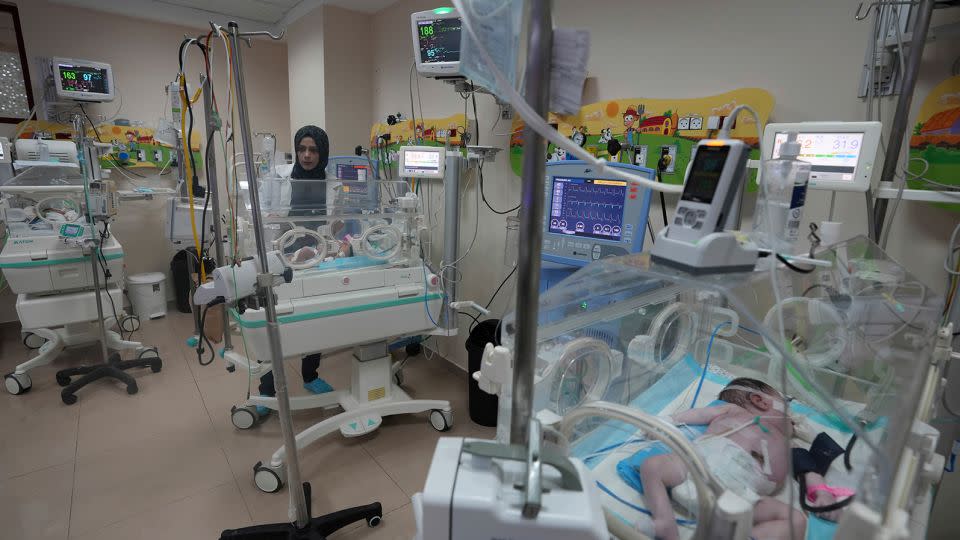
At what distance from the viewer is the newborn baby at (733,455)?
1.06 metres

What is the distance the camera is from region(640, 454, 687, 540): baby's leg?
1022mm

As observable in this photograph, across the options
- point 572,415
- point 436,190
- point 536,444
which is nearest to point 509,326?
point 572,415

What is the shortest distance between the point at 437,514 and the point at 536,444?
0.16m

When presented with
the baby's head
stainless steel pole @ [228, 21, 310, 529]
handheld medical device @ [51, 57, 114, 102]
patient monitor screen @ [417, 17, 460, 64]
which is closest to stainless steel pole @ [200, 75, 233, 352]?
stainless steel pole @ [228, 21, 310, 529]

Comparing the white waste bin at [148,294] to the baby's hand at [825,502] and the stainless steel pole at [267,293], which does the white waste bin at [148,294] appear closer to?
the stainless steel pole at [267,293]

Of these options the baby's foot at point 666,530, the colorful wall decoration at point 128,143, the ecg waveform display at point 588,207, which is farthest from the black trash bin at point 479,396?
the colorful wall decoration at point 128,143

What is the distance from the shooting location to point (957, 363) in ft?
4.81

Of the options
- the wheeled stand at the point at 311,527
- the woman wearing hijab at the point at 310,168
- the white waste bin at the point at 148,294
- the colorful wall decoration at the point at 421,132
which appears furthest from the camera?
the white waste bin at the point at 148,294

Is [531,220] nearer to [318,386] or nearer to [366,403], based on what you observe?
[366,403]

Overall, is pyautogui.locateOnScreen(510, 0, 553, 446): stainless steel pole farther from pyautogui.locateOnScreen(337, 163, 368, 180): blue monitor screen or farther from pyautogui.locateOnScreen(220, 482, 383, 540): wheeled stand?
pyautogui.locateOnScreen(337, 163, 368, 180): blue monitor screen

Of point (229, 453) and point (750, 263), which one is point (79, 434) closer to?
point (229, 453)

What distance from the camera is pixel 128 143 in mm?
4039

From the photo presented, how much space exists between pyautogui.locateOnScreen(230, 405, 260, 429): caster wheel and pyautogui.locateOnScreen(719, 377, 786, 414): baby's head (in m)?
2.27

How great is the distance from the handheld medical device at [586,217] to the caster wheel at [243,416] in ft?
5.63
